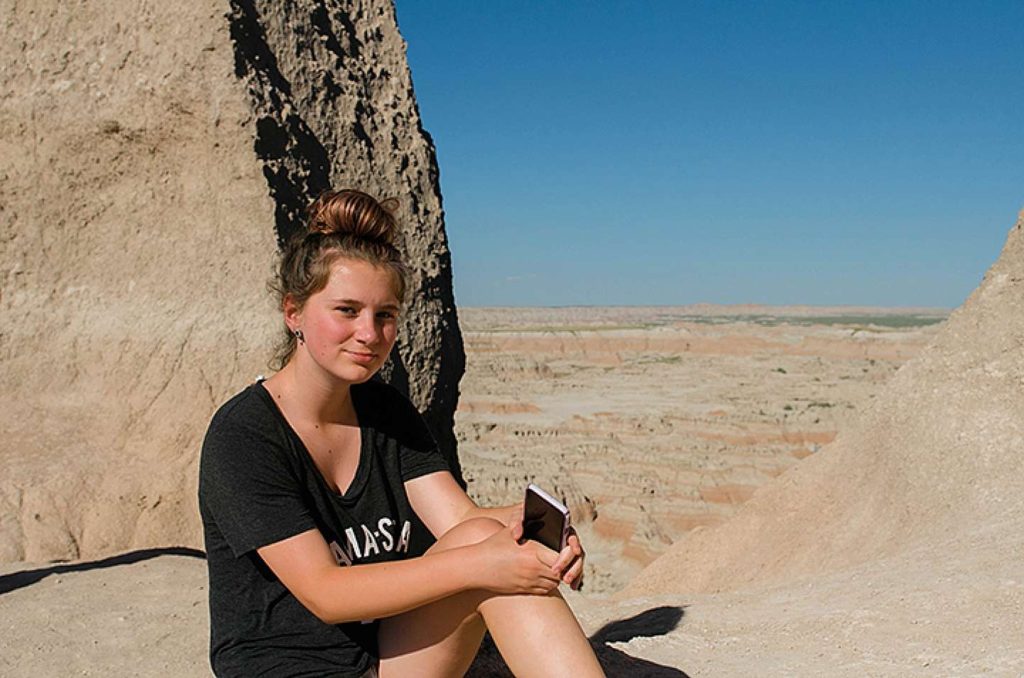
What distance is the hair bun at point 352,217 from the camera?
2.18m

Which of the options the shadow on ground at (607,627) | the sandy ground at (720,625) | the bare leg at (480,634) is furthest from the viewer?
the sandy ground at (720,625)

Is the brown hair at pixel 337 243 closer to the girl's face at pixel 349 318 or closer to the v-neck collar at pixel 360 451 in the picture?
the girl's face at pixel 349 318

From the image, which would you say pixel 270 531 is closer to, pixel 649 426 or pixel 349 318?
pixel 349 318

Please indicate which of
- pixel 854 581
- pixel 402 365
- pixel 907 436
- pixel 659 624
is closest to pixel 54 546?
pixel 402 365

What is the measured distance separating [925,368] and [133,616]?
6.16 meters

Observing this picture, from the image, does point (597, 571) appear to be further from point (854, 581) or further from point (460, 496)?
point (460, 496)

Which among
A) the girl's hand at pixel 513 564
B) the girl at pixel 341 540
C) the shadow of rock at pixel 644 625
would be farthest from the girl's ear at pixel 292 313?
the shadow of rock at pixel 644 625

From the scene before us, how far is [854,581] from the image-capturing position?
14.9ft

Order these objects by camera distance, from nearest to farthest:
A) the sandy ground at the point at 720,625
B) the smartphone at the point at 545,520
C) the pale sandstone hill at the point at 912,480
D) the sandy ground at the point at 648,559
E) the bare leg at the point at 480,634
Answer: the smartphone at the point at 545,520
the bare leg at the point at 480,634
the sandy ground at the point at 720,625
the sandy ground at the point at 648,559
the pale sandstone hill at the point at 912,480

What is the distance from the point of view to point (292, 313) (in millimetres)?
2246

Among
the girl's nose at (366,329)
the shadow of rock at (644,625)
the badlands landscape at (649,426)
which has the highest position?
the girl's nose at (366,329)

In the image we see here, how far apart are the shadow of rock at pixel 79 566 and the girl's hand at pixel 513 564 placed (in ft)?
10.8

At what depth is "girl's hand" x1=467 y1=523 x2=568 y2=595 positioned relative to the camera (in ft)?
6.47

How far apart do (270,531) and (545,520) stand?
1.87 ft
